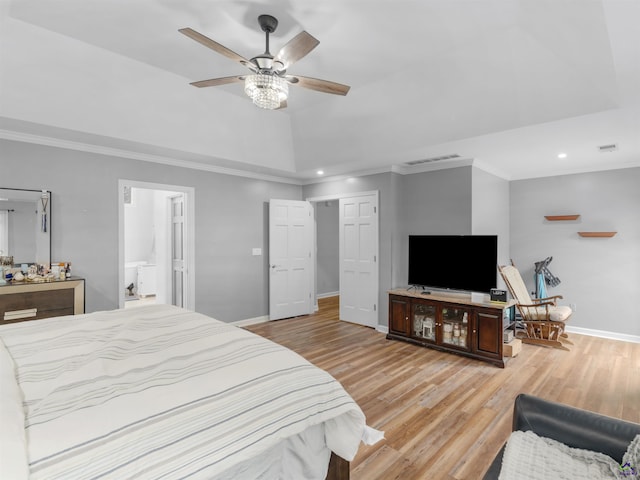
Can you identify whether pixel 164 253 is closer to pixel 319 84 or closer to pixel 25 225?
pixel 25 225

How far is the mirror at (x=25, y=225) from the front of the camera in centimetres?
325

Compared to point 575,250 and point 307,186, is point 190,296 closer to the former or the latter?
point 307,186

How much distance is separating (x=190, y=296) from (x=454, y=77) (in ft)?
13.6

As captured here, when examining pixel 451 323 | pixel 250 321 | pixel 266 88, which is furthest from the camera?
pixel 250 321

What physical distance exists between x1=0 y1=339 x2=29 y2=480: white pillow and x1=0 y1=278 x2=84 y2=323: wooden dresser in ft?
7.62

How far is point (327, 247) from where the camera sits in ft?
25.0

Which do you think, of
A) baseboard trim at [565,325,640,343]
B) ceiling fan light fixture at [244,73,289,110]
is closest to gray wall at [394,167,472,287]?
baseboard trim at [565,325,640,343]

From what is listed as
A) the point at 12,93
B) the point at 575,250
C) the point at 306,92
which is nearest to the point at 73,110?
the point at 12,93

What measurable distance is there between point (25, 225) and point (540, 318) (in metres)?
6.14

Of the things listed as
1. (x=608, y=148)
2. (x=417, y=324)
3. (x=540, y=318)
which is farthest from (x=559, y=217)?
(x=417, y=324)

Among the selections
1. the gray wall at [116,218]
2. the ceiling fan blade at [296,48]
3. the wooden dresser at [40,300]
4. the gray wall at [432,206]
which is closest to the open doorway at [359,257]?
the gray wall at [432,206]

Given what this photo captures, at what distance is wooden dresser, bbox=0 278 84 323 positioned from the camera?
2.87 meters

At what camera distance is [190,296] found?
4.52 meters

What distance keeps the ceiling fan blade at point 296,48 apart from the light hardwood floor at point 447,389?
2.60 meters
